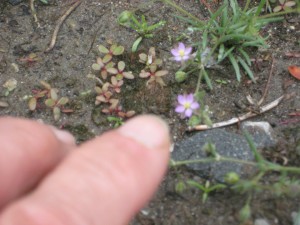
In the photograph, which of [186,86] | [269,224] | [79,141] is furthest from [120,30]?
[269,224]

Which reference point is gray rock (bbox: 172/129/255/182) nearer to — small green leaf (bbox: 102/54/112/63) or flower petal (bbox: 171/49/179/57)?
flower petal (bbox: 171/49/179/57)

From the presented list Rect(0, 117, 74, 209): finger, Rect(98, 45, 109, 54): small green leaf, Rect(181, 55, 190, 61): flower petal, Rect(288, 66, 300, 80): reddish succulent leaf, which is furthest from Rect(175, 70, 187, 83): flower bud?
Rect(0, 117, 74, 209): finger

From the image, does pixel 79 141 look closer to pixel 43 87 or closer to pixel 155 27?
pixel 43 87

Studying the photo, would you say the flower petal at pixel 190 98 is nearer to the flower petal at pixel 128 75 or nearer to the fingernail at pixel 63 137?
the flower petal at pixel 128 75

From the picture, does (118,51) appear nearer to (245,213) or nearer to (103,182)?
(245,213)

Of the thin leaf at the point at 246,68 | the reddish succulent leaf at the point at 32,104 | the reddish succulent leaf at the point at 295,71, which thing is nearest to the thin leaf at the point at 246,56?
the thin leaf at the point at 246,68

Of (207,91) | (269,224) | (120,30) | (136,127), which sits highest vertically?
(136,127)
